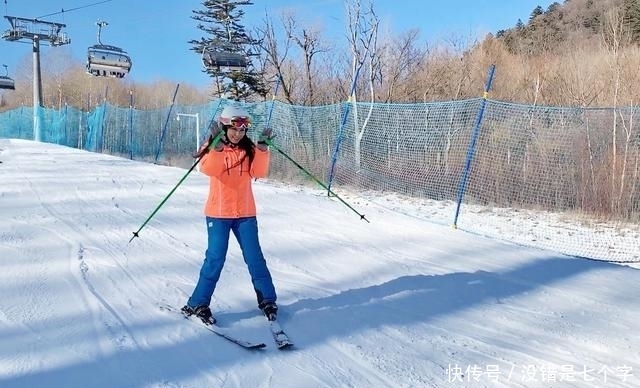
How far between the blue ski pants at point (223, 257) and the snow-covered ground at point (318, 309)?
227mm

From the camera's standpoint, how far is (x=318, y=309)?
4.39 metres

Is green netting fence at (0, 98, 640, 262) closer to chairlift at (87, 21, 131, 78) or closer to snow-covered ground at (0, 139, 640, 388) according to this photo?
snow-covered ground at (0, 139, 640, 388)

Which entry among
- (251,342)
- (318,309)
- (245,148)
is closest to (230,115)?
(245,148)

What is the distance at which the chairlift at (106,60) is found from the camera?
65.8 ft

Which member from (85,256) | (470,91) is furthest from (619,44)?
(85,256)

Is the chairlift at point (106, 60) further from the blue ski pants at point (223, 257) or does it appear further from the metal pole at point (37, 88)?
the blue ski pants at point (223, 257)

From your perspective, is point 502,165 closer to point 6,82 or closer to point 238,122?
point 238,122

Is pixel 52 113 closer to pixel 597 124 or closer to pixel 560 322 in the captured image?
pixel 597 124

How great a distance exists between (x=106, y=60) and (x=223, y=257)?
18.6 m

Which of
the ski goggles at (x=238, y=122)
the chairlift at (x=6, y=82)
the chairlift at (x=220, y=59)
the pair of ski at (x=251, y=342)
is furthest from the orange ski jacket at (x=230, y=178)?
the chairlift at (x=6, y=82)

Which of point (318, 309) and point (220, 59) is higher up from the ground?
point (220, 59)

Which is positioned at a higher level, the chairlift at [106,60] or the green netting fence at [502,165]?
the chairlift at [106,60]

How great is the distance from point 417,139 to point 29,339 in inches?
431

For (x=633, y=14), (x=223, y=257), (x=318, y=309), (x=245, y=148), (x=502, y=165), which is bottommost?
(x=318, y=309)
